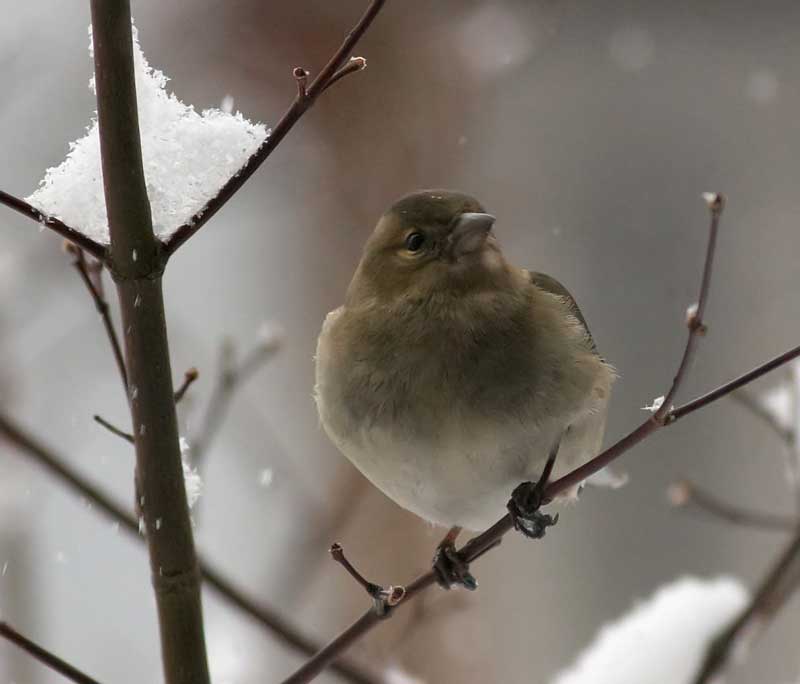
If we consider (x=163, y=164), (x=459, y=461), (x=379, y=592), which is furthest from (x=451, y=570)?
(x=163, y=164)

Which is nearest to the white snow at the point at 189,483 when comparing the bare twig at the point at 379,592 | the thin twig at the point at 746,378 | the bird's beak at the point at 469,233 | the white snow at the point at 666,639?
the bare twig at the point at 379,592

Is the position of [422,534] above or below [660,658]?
above

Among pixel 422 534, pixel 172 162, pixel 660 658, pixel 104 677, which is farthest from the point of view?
pixel 422 534

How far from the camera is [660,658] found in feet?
8.38

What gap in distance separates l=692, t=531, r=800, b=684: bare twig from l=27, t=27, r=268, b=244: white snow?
1345 millimetres

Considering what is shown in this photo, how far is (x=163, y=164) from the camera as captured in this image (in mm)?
1504

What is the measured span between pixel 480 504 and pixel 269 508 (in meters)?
3.22

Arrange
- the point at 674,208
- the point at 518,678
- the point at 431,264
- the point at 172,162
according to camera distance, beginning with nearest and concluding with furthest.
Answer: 1. the point at 172,162
2. the point at 431,264
3. the point at 518,678
4. the point at 674,208

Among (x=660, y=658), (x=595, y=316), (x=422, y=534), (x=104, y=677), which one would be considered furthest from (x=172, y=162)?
(x=595, y=316)

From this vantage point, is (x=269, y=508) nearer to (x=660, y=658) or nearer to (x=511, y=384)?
(x=660, y=658)

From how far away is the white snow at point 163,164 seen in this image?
56.2 inches

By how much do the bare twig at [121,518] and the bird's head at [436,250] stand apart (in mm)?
625

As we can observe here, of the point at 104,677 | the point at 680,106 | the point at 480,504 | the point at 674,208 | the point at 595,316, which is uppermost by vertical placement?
the point at 680,106

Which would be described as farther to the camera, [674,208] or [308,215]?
[674,208]
